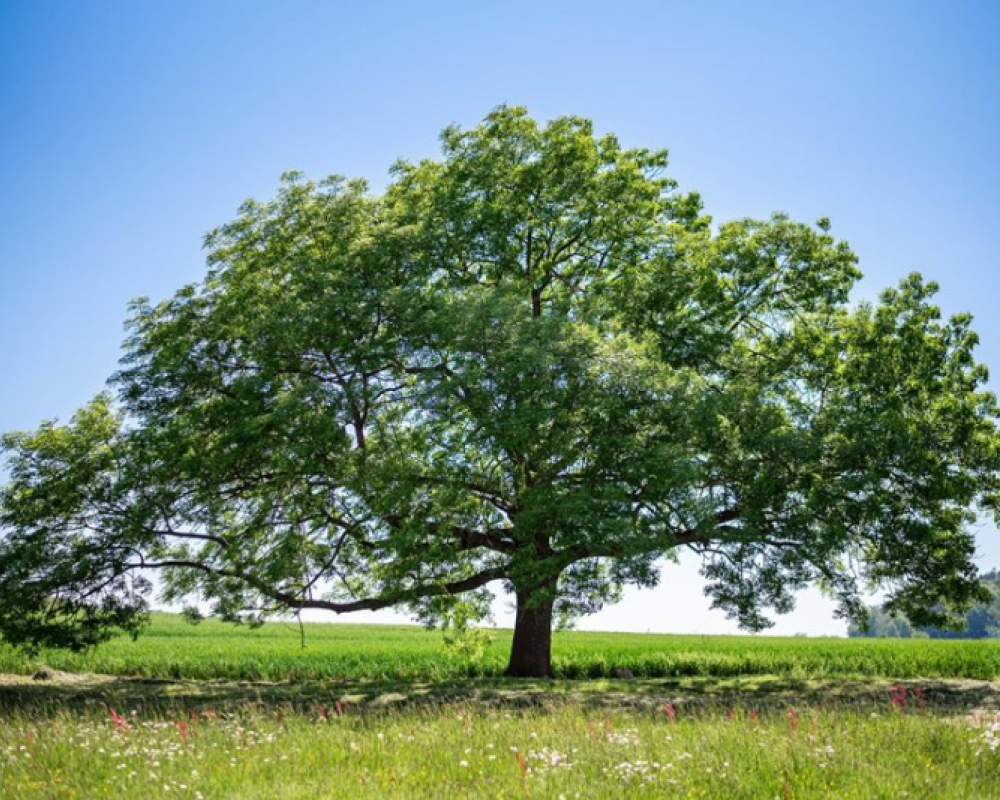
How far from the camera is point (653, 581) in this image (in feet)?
67.5

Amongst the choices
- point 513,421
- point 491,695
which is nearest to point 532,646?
point 491,695

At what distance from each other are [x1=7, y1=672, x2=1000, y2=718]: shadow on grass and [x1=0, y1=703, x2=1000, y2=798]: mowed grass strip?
13.7 ft

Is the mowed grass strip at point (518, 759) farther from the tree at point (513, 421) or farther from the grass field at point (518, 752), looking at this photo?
the tree at point (513, 421)

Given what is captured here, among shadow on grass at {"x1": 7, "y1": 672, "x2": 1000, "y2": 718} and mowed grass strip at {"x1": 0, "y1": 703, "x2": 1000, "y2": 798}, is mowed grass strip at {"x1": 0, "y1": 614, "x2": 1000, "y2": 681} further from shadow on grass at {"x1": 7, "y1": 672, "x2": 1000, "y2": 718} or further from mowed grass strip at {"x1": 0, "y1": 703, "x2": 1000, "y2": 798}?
Answer: mowed grass strip at {"x1": 0, "y1": 703, "x2": 1000, "y2": 798}

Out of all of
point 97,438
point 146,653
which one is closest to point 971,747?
point 97,438

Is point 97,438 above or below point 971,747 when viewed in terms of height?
above

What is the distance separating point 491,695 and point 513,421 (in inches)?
244

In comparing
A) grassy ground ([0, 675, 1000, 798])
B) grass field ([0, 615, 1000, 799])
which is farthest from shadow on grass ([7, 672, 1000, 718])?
grassy ground ([0, 675, 1000, 798])

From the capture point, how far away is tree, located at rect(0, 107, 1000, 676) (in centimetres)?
2138

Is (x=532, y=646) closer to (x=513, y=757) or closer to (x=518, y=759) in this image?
(x=513, y=757)

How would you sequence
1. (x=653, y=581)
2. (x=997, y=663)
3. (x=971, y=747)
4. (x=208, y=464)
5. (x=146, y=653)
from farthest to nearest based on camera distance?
(x=146, y=653), (x=997, y=663), (x=208, y=464), (x=653, y=581), (x=971, y=747)

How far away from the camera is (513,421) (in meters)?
20.2

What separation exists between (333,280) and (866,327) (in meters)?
14.6

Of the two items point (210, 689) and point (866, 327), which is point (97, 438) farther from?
point (866, 327)
